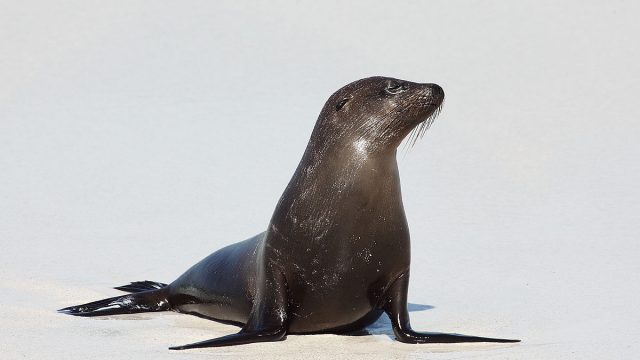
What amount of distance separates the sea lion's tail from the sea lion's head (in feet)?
9.02

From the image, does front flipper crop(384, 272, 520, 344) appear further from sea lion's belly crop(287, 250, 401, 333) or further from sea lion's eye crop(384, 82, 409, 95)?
sea lion's eye crop(384, 82, 409, 95)

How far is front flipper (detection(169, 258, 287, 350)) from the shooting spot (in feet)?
30.4

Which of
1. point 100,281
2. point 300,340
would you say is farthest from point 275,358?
point 100,281

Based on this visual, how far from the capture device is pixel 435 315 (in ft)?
36.3

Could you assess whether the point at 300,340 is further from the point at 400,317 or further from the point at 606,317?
the point at 606,317

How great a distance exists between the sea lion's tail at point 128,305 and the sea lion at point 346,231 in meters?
1.85

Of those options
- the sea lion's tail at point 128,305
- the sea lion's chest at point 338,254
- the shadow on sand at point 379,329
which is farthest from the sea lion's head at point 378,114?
the sea lion's tail at point 128,305

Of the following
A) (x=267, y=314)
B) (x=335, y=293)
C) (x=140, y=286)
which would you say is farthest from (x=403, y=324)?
(x=140, y=286)

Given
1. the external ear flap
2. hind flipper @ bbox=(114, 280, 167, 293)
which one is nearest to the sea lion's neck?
the external ear flap

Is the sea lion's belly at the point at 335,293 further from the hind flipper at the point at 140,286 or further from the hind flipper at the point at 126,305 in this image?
the hind flipper at the point at 140,286

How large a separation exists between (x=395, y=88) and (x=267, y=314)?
6.56 feet

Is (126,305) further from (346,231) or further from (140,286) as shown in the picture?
(346,231)

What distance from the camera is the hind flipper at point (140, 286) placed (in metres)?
12.2

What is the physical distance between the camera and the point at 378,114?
31.7 ft
